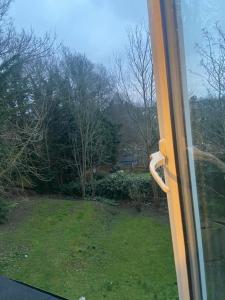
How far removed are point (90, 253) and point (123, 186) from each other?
2338 mm

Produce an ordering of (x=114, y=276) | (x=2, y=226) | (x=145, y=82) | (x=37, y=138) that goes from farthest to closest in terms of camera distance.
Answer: (x=37, y=138)
(x=145, y=82)
(x=2, y=226)
(x=114, y=276)

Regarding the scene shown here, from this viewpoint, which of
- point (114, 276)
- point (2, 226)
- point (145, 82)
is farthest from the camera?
point (145, 82)

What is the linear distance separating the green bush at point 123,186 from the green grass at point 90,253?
514mm

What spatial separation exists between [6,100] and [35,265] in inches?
107

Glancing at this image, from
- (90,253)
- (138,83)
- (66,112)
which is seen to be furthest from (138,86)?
(90,253)

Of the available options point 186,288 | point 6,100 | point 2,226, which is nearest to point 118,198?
point 2,226

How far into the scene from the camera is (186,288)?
0.60m

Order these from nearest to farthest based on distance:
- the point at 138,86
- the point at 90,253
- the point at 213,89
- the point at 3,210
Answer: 1. the point at 213,89
2. the point at 90,253
3. the point at 3,210
4. the point at 138,86

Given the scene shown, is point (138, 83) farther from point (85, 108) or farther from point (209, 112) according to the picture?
point (209, 112)

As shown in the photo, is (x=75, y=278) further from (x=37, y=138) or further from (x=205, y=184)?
(x=205, y=184)

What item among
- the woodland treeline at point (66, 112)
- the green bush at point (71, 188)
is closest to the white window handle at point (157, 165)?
the woodland treeline at point (66, 112)

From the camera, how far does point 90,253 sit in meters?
4.30

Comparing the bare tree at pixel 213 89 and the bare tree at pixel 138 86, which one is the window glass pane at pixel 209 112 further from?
the bare tree at pixel 138 86

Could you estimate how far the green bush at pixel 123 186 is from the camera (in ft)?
20.4
